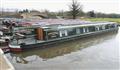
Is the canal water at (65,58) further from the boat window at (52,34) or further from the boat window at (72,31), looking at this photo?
the boat window at (72,31)

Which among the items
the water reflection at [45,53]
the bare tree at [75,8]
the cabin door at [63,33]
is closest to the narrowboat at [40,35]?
the cabin door at [63,33]

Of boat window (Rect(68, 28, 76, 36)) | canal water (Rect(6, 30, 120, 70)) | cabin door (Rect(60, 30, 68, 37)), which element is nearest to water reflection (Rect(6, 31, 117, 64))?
canal water (Rect(6, 30, 120, 70))

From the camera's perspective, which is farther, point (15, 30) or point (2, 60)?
point (15, 30)

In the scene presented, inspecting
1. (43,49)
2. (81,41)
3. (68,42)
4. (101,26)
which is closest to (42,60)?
(43,49)

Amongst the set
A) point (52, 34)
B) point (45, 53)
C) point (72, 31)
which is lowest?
point (45, 53)

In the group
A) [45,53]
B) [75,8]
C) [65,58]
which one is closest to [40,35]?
[45,53]

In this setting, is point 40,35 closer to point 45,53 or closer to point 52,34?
point 52,34

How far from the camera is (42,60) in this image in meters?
13.2

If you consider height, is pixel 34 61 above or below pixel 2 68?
below

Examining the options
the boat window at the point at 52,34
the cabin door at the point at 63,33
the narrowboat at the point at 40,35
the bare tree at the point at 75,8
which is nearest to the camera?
the narrowboat at the point at 40,35

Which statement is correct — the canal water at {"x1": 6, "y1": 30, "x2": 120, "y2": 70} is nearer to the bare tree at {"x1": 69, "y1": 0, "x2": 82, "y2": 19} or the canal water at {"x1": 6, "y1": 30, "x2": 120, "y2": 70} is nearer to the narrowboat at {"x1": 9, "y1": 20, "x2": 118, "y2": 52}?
the narrowboat at {"x1": 9, "y1": 20, "x2": 118, "y2": 52}

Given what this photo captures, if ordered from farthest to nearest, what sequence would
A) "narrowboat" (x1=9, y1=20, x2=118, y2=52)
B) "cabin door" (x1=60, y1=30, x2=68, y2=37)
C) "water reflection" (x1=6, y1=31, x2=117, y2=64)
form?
"cabin door" (x1=60, y1=30, x2=68, y2=37), "narrowboat" (x1=9, y1=20, x2=118, y2=52), "water reflection" (x1=6, y1=31, x2=117, y2=64)

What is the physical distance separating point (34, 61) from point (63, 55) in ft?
7.58

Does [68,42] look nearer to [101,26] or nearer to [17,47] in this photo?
[17,47]
